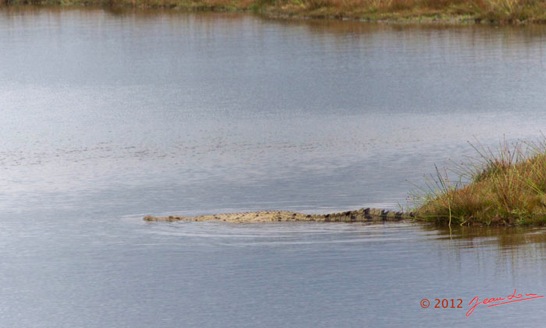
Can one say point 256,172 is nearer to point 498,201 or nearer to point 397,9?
point 498,201

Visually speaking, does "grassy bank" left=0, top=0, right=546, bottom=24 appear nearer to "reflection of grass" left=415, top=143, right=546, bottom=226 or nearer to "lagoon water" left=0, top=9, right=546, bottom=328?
"lagoon water" left=0, top=9, right=546, bottom=328

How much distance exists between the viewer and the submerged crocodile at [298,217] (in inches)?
540

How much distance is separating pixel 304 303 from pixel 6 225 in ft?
16.8

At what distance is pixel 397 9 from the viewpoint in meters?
44.2

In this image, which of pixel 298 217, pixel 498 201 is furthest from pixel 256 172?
pixel 498 201

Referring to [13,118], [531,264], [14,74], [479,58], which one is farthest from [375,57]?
[531,264]

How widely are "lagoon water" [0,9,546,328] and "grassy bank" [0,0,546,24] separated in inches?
101

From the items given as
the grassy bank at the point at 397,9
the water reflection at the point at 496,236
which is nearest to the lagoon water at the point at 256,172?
the water reflection at the point at 496,236

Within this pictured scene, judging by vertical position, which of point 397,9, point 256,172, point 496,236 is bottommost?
point 256,172

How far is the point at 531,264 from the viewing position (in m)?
11.3

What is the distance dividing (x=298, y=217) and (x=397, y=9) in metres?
31.1

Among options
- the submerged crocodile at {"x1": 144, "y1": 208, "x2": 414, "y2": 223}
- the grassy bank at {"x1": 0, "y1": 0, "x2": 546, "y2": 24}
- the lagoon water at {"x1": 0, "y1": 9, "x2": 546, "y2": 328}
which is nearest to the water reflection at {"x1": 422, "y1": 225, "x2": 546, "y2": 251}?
the lagoon water at {"x1": 0, "y1": 9, "x2": 546, "y2": 328}

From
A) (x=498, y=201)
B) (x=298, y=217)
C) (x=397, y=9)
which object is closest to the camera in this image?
(x=498, y=201)

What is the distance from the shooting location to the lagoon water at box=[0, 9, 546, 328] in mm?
10586
